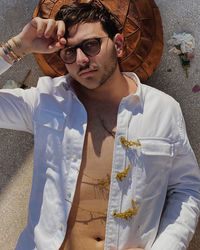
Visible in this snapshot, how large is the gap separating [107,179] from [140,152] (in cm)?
18

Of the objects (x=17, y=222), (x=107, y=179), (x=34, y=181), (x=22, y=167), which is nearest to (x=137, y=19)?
(x=107, y=179)

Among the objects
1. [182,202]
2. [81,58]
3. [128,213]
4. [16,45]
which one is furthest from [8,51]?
[182,202]

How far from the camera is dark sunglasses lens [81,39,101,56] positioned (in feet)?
4.15

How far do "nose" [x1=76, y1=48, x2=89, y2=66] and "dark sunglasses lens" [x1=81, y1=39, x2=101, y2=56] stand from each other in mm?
18

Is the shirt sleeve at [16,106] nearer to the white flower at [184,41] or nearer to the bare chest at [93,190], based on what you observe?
the bare chest at [93,190]

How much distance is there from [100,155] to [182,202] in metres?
0.41

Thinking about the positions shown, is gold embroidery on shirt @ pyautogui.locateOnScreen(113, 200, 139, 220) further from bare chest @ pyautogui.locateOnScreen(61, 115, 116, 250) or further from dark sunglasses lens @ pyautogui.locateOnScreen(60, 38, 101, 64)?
dark sunglasses lens @ pyautogui.locateOnScreen(60, 38, 101, 64)

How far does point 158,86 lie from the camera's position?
5.78 feet

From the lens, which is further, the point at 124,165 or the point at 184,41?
the point at 184,41

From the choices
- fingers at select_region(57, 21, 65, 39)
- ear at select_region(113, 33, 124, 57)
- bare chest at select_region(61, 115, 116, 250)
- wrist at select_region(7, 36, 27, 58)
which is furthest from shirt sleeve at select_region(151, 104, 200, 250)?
wrist at select_region(7, 36, 27, 58)

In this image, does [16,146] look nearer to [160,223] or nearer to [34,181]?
[34,181]

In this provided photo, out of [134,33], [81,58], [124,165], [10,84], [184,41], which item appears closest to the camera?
[81,58]

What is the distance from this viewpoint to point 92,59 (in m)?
1.26

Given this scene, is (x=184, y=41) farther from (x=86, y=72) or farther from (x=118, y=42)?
(x=86, y=72)
